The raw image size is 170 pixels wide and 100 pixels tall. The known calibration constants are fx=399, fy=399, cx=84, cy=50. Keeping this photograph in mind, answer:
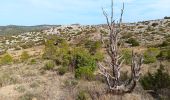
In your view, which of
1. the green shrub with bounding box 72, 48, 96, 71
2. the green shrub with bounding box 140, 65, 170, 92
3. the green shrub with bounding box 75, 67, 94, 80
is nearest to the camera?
the green shrub with bounding box 140, 65, 170, 92

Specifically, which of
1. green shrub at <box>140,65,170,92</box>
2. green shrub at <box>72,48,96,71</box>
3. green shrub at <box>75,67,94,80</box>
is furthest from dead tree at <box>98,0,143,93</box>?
green shrub at <box>72,48,96,71</box>

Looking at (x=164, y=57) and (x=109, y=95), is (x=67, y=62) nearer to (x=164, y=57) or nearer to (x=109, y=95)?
(x=164, y=57)

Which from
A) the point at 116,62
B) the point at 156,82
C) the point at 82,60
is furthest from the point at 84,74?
the point at 116,62

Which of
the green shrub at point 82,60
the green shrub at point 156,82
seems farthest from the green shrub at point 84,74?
the green shrub at point 156,82

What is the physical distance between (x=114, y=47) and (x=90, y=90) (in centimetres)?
275

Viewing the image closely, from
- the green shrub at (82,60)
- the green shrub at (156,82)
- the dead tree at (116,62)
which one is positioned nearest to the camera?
the dead tree at (116,62)

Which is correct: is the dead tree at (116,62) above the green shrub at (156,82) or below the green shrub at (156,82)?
above

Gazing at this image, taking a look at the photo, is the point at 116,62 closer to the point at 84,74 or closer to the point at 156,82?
the point at 156,82

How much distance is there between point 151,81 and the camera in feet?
47.0

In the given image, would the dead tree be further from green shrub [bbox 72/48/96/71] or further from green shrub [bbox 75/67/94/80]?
green shrub [bbox 72/48/96/71]

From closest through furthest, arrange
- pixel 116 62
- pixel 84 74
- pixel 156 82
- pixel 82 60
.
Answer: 1. pixel 116 62
2. pixel 156 82
3. pixel 84 74
4. pixel 82 60

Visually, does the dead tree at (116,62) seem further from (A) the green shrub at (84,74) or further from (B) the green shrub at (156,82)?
(A) the green shrub at (84,74)

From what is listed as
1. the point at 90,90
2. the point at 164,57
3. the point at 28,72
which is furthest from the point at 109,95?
the point at 164,57

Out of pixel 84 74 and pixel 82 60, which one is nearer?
pixel 84 74
